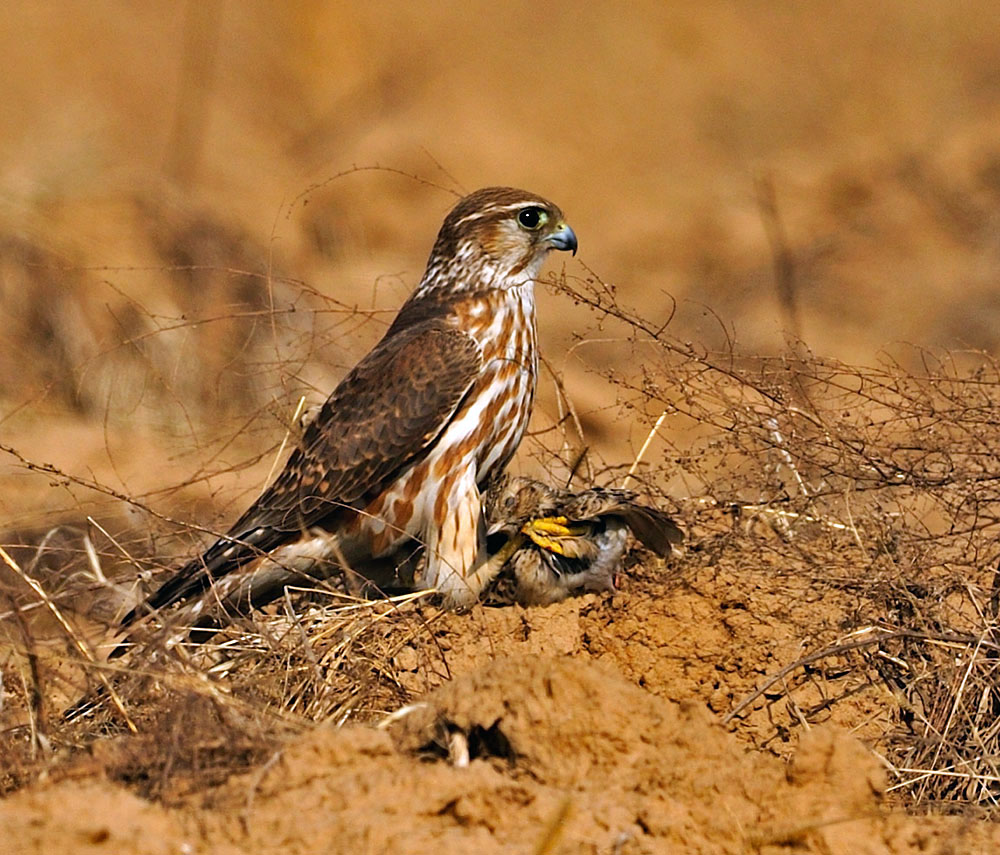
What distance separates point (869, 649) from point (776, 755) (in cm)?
42

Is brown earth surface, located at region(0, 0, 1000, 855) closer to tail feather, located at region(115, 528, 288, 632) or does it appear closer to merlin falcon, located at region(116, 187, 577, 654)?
tail feather, located at region(115, 528, 288, 632)

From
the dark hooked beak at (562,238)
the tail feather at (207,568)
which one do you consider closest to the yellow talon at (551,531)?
the tail feather at (207,568)

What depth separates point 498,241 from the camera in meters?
5.72

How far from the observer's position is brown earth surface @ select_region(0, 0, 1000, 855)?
10.8ft

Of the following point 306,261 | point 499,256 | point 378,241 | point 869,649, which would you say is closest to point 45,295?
point 306,261

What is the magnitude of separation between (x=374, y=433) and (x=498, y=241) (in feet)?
3.02

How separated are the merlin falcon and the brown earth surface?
226 millimetres

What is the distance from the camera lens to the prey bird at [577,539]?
4.83 meters

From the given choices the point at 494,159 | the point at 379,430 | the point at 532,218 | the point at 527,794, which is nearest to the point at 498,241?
the point at 532,218

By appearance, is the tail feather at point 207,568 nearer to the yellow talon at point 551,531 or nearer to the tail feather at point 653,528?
the yellow talon at point 551,531

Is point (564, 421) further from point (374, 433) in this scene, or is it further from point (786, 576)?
point (786, 576)

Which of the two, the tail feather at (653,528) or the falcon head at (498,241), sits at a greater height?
the falcon head at (498,241)

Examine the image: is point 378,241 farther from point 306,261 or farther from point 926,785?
point 926,785

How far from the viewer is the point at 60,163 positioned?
434 inches
